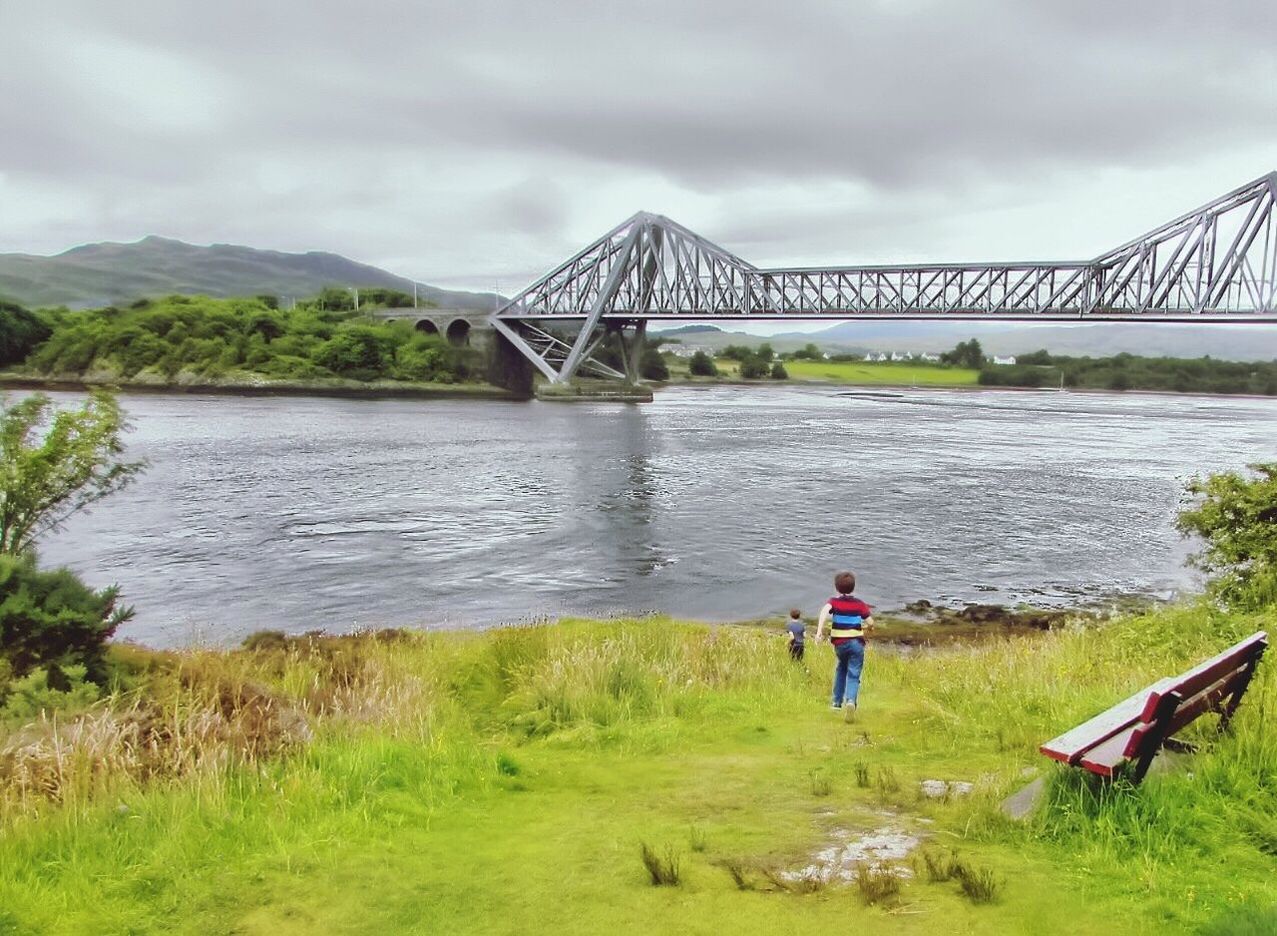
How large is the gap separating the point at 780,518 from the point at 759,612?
1193 cm

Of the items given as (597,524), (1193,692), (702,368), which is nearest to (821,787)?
(1193,692)

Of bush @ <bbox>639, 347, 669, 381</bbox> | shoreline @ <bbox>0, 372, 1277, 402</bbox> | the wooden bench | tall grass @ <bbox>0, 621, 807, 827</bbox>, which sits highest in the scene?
bush @ <bbox>639, 347, 669, 381</bbox>

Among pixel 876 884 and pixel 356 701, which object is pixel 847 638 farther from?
pixel 876 884

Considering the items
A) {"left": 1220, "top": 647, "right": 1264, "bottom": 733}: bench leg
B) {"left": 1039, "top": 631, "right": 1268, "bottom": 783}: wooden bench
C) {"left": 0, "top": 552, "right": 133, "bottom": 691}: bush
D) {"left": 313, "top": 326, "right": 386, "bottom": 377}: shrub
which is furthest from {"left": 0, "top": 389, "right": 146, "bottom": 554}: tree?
{"left": 313, "top": 326, "right": 386, "bottom": 377}: shrub

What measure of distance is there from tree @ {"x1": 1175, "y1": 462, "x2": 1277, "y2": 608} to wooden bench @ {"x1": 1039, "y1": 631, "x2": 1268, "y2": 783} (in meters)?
7.51

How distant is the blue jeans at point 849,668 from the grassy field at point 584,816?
432mm

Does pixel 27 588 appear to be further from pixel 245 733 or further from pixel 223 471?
pixel 223 471

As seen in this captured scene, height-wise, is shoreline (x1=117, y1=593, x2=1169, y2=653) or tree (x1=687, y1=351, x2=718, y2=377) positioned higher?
tree (x1=687, y1=351, x2=718, y2=377)

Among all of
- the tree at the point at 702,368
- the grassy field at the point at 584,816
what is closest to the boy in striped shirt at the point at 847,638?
the grassy field at the point at 584,816

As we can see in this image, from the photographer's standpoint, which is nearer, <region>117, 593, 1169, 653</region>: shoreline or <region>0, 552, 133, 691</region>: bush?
<region>0, 552, 133, 691</region>: bush

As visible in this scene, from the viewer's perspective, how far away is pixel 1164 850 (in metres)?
4.66

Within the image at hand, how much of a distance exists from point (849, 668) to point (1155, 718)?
4.21m

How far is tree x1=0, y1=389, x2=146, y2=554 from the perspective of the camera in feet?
47.8

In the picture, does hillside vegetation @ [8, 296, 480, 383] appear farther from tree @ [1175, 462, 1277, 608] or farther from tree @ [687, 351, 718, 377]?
tree @ [1175, 462, 1277, 608]
